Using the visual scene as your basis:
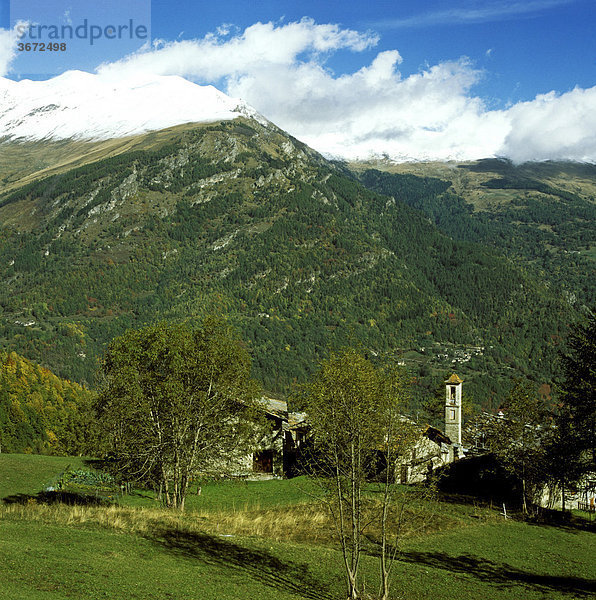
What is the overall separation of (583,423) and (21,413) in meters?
107

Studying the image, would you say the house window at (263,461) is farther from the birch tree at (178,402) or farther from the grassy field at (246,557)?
the grassy field at (246,557)

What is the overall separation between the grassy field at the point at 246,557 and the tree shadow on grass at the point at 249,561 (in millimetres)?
44

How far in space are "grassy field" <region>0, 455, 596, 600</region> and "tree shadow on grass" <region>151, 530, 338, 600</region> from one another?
4 centimetres

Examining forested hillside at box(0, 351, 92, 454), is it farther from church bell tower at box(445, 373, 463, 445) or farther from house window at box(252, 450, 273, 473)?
church bell tower at box(445, 373, 463, 445)

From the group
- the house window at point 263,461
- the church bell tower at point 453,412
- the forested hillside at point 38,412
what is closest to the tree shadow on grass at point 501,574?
the house window at point 263,461

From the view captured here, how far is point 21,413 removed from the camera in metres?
118

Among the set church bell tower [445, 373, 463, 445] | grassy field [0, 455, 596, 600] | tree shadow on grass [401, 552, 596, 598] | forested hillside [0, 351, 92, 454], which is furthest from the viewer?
forested hillside [0, 351, 92, 454]

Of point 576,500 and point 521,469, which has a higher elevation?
point 521,469

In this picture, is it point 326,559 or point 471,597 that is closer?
point 471,597

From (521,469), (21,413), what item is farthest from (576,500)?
(21,413)

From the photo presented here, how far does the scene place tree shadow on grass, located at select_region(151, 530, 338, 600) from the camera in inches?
865

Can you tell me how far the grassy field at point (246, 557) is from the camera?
1905 centimetres

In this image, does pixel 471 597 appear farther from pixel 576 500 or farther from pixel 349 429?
pixel 576 500

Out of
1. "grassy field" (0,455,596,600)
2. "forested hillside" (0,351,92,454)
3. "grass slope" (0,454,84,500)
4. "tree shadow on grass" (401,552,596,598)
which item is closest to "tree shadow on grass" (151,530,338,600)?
"grassy field" (0,455,596,600)
